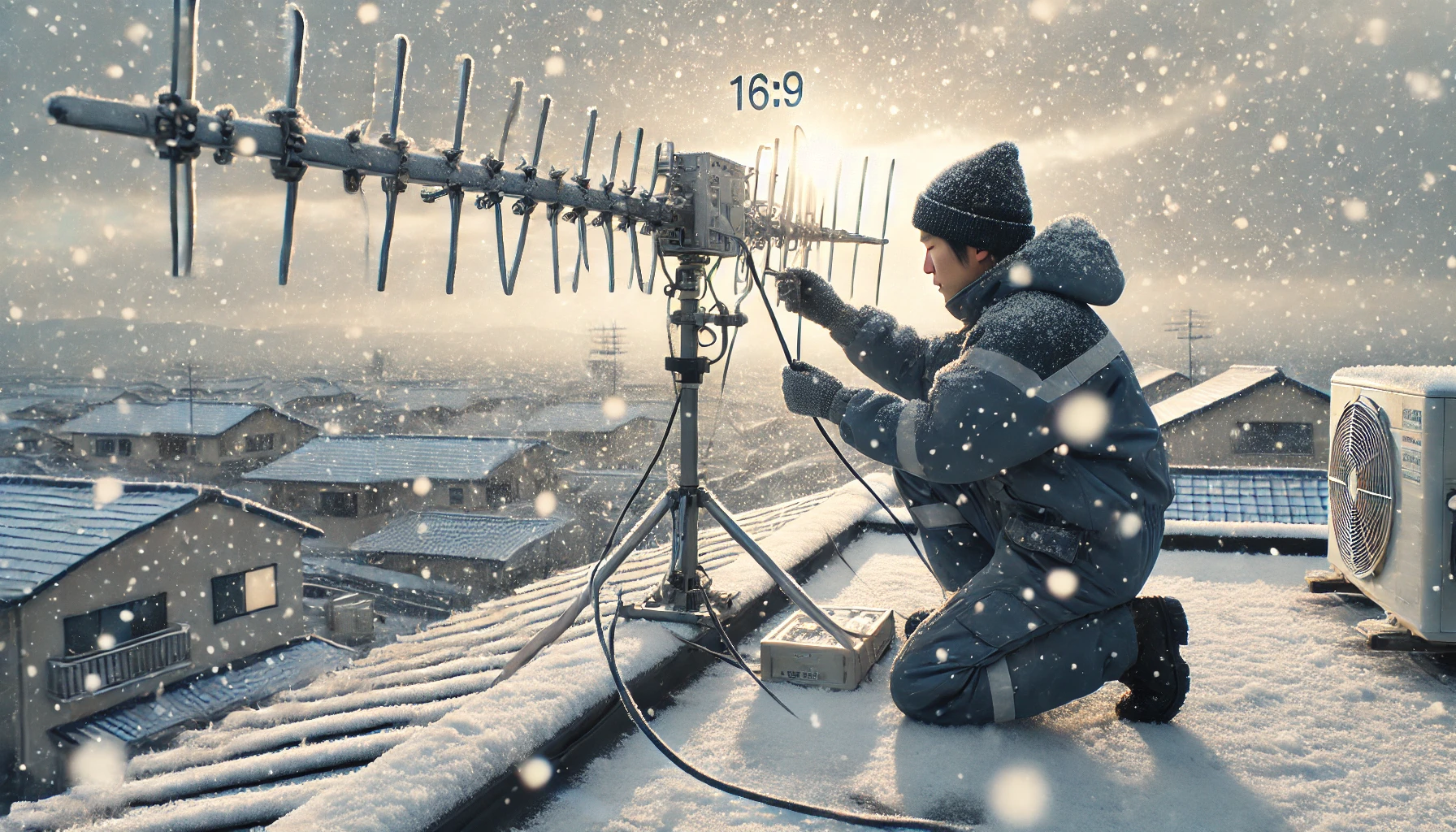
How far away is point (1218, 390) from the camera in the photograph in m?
17.5

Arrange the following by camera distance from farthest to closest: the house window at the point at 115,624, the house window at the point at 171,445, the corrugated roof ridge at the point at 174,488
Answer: the house window at the point at 171,445 → the corrugated roof ridge at the point at 174,488 → the house window at the point at 115,624

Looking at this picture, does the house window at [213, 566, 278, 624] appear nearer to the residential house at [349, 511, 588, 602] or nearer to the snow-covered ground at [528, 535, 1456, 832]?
the residential house at [349, 511, 588, 602]

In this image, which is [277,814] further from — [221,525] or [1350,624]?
[221,525]

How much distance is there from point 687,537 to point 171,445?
2489 cm

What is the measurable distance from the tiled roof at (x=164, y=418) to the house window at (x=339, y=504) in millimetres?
4582

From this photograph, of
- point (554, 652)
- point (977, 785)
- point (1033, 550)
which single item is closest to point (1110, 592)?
point (1033, 550)

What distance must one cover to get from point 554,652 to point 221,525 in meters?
10.8

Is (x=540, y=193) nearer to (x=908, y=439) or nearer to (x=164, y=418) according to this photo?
(x=908, y=439)

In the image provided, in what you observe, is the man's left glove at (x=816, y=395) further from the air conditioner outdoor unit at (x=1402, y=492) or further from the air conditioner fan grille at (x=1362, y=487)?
the air conditioner fan grille at (x=1362, y=487)

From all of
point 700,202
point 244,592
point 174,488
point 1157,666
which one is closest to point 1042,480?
point 1157,666

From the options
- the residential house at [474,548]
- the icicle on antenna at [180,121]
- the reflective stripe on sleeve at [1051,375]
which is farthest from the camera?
the residential house at [474,548]

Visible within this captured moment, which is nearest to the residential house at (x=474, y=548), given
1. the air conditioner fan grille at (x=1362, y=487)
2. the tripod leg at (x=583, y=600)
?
the tripod leg at (x=583, y=600)

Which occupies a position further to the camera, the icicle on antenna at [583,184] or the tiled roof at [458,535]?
the tiled roof at [458,535]

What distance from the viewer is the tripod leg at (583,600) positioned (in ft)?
7.02
